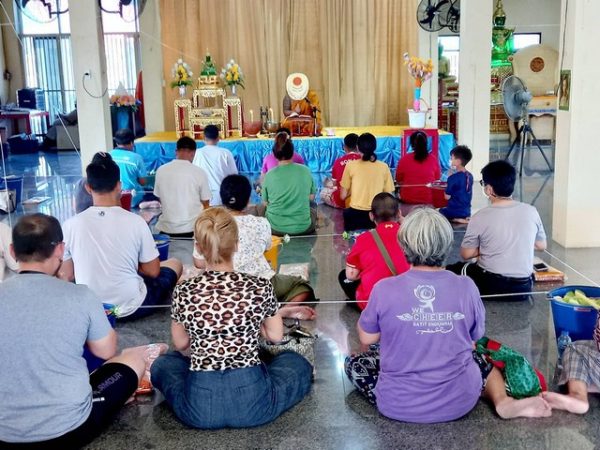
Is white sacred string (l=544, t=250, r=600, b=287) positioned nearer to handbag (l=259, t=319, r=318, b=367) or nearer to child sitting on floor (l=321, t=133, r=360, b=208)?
child sitting on floor (l=321, t=133, r=360, b=208)

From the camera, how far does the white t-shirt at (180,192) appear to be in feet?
19.0

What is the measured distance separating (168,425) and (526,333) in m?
1.96

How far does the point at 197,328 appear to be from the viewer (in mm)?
2660

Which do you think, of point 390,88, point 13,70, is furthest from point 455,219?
point 13,70

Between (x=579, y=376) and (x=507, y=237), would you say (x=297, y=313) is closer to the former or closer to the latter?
(x=507, y=237)

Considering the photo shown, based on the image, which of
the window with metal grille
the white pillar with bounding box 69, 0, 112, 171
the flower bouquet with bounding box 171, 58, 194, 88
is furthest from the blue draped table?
the window with metal grille

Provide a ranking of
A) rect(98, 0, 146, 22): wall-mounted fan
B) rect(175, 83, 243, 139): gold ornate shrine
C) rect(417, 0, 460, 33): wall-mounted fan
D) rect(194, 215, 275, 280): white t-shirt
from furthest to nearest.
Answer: rect(175, 83, 243, 139): gold ornate shrine
rect(417, 0, 460, 33): wall-mounted fan
rect(98, 0, 146, 22): wall-mounted fan
rect(194, 215, 275, 280): white t-shirt

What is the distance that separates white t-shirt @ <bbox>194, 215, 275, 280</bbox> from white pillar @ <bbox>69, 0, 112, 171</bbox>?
4.95 metres

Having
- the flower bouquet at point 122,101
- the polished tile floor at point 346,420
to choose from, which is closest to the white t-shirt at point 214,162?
the polished tile floor at point 346,420

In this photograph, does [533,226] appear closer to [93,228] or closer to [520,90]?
[93,228]

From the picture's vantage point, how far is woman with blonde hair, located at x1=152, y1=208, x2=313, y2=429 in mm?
2650

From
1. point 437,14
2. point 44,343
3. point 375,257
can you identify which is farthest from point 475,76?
point 44,343

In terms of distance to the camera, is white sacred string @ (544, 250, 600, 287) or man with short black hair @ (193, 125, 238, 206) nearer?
white sacred string @ (544, 250, 600, 287)

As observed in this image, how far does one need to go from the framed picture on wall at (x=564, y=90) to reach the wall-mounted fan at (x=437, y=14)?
4.18 meters
